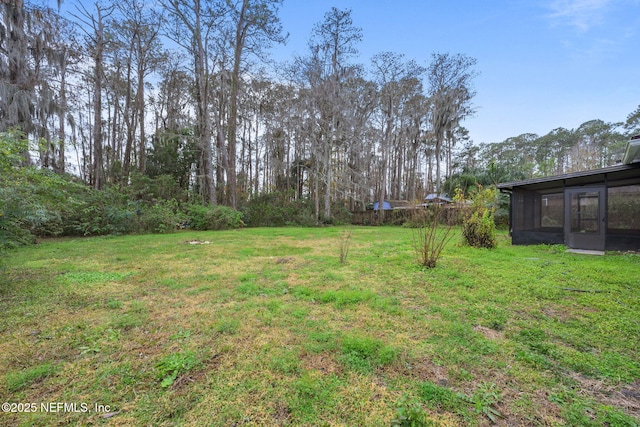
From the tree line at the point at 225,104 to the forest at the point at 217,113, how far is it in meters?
0.08

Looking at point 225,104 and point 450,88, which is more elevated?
point 450,88

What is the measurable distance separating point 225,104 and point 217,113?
1.70 meters

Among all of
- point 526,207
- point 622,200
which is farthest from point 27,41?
point 622,200

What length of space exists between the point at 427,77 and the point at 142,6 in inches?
707

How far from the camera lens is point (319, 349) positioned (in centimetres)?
197

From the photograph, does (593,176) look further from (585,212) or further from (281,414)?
(281,414)

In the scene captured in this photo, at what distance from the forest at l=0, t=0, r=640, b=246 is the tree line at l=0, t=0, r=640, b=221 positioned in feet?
0.25

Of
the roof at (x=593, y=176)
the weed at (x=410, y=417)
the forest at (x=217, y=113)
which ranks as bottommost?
the weed at (x=410, y=417)

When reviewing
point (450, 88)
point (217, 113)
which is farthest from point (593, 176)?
point (217, 113)

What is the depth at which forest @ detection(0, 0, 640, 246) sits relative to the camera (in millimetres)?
9570

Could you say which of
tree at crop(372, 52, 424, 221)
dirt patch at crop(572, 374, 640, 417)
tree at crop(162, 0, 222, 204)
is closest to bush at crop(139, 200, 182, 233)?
tree at crop(162, 0, 222, 204)

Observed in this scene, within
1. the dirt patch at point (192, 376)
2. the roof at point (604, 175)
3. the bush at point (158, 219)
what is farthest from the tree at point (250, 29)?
the roof at point (604, 175)

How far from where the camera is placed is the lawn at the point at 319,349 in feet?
4.58

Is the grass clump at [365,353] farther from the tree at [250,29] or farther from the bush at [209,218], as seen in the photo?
the tree at [250,29]
